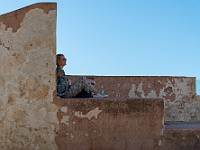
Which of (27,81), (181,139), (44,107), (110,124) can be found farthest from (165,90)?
(27,81)

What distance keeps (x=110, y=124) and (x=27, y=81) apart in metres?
1.19

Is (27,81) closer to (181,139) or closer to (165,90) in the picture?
(181,139)

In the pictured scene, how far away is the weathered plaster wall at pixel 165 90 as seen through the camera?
9914 mm

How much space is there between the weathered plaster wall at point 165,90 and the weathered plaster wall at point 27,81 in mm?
4207

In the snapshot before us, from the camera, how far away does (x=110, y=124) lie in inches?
207

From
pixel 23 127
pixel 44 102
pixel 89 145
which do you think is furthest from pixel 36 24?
pixel 89 145

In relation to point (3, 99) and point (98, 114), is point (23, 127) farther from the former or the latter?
point (98, 114)

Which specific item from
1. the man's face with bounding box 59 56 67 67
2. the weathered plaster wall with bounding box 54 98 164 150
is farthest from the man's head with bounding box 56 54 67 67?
the weathered plaster wall with bounding box 54 98 164 150

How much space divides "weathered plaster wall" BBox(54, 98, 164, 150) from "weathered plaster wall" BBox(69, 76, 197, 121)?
165 inches

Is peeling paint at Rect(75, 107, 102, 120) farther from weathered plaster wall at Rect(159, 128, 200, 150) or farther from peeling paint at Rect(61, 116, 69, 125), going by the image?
weathered plaster wall at Rect(159, 128, 200, 150)

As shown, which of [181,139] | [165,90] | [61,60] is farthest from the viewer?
[165,90]

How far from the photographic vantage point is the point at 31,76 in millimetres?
5172

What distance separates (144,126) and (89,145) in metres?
0.75

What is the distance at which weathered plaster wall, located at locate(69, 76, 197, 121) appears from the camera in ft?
32.5
